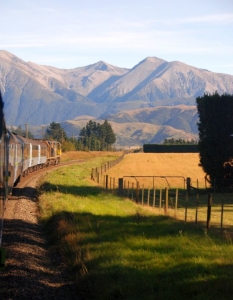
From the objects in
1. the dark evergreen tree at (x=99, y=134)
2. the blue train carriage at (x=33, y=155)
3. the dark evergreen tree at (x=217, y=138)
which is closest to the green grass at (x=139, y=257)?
the blue train carriage at (x=33, y=155)

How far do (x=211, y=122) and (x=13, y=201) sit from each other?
29.0 m

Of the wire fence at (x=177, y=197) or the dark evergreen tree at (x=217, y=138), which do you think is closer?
the wire fence at (x=177, y=197)

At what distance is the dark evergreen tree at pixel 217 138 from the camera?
53531 millimetres

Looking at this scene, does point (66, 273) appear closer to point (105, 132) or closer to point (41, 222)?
point (41, 222)

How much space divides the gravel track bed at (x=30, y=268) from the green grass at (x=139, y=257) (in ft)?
0.95

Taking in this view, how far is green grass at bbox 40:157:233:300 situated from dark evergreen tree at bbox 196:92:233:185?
3317cm

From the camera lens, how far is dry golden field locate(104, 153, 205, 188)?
60.1 metres

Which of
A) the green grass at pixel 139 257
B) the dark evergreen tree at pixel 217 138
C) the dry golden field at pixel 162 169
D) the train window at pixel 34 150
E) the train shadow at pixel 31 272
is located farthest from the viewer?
the dry golden field at pixel 162 169

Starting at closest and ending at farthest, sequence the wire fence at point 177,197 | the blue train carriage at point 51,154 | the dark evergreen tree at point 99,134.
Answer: the wire fence at point 177,197, the blue train carriage at point 51,154, the dark evergreen tree at point 99,134

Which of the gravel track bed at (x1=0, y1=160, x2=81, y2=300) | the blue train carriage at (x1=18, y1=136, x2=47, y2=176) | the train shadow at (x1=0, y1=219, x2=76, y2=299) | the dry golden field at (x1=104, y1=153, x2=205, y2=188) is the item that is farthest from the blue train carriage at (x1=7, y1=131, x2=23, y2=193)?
the dry golden field at (x1=104, y1=153, x2=205, y2=188)

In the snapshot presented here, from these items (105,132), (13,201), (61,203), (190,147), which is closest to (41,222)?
(61,203)

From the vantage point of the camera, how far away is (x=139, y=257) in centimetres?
1322

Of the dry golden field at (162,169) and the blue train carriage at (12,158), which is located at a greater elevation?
the blue train carriage at (12,158)

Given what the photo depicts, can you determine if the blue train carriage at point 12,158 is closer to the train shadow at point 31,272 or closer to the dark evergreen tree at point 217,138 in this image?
the train shadow at point 31,272
